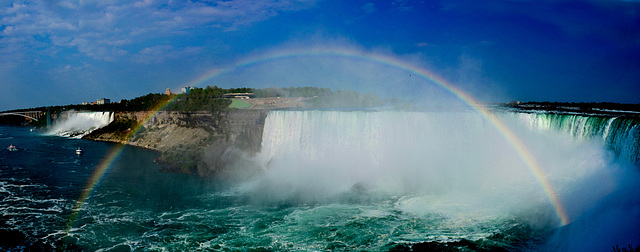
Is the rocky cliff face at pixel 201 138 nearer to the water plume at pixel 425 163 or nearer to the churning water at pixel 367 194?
the churning water at pixel 367 194

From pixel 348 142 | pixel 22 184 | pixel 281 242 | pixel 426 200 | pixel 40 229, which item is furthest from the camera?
pixel 348 142

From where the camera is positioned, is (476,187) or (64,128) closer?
(476,187)

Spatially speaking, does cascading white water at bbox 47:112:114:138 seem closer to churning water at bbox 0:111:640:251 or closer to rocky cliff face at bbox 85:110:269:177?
rocky cliff face at bbox 85:110:269:177

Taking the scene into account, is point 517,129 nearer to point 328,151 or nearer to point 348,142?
point 348,142

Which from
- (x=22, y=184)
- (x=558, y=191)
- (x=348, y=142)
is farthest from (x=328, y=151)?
(x=22, y=184)

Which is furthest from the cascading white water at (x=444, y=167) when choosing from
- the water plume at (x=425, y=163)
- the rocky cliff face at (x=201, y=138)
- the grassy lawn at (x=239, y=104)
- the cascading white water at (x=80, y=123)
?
the cascading white water at (x=80, y=123)

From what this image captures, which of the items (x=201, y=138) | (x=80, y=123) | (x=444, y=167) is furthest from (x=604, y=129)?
(x=80, y=123)
